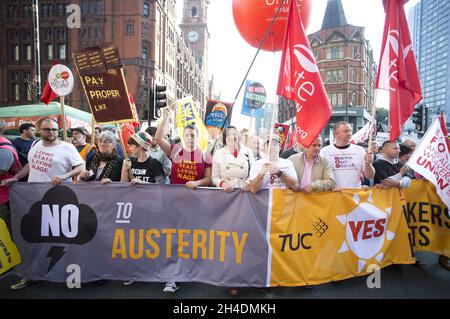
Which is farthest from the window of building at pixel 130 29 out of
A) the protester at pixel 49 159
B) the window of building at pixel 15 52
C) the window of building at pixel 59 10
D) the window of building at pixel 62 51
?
the protester at pixel 49 159

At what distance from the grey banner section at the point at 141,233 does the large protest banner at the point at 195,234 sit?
0.01 m

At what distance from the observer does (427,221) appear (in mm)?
4449

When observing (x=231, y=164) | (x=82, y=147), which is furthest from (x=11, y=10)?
(x=231, y=164)

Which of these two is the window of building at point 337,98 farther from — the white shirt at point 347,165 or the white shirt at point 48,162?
the white shirt at point 48,162

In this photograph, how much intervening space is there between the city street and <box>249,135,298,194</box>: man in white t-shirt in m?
1.19

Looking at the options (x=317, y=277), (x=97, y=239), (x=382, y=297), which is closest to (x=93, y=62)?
(x=97, y=239)

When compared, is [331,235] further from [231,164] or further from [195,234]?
[195,234]

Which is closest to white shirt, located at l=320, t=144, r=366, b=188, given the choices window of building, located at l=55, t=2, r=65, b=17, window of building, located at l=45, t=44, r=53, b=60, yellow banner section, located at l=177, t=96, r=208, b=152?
yellow banner section, located at l=177, t=96, r=208, b=152

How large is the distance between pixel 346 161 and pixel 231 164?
5.06 feet

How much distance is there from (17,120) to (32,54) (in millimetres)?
40258

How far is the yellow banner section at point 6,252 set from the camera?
12.6ft

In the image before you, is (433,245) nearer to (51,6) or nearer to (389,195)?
(389,195)

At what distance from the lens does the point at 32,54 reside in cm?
4909

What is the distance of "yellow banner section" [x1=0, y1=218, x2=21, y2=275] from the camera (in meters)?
3.84
